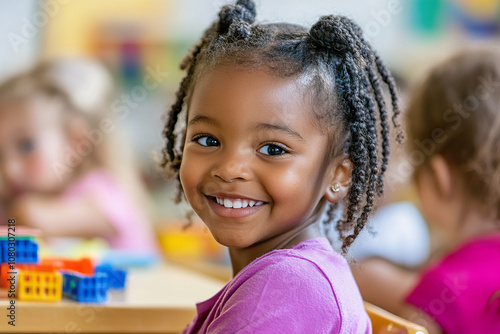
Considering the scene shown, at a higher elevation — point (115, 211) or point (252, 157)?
point (252, 157)

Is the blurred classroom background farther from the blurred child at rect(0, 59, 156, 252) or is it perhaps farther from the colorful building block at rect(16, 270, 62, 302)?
the colorful building block at rect(16, 270, 62, 302)

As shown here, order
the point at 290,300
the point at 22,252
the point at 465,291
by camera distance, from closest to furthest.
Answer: the point at 290,300
the point at 22,252
the point at 465,291

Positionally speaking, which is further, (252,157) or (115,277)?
(115,277)

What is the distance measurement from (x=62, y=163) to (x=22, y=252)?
3.37 ft

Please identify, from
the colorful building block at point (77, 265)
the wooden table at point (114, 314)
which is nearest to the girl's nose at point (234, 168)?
the wooden table at point (114, 314)

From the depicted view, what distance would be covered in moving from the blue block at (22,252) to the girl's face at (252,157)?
33 centimetres

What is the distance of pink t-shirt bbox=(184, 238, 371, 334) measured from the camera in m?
0.70

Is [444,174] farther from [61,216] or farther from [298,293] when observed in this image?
[61,216]

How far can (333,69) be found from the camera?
0.86 meters

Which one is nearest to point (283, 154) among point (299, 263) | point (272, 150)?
point (272, 150)

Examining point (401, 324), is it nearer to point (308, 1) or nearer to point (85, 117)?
point (85, 117)

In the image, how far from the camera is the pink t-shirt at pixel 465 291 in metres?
1.17

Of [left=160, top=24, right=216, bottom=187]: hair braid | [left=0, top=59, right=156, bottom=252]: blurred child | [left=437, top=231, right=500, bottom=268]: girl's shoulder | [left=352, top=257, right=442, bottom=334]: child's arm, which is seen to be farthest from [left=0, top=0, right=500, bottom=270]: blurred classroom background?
[left=160, top=24, right=216, bottom=187]: hair braid

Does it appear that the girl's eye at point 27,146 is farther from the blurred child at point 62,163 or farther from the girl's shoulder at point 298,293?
the girl's shoulder at point 298,293
